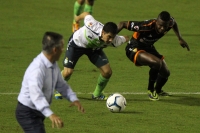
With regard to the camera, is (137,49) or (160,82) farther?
(137,49)

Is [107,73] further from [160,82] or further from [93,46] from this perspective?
[160,82]

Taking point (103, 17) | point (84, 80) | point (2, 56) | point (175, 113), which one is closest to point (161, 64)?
point (175, 113)

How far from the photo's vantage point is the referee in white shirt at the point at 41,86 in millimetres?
8047

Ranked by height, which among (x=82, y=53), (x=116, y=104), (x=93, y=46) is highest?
(x=93, y=46)

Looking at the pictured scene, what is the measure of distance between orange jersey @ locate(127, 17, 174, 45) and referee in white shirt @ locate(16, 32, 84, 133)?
232 inches

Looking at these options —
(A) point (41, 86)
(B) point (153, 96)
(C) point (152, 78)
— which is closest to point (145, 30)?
(C) point (152, 78)

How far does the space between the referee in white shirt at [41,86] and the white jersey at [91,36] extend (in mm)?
4720

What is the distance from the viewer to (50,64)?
836cm

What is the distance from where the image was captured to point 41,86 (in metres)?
8.16

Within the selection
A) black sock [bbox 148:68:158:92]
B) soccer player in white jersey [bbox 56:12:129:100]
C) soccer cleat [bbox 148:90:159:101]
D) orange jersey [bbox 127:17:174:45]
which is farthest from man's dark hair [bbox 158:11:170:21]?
soccer cleat [bbox 148:90:159:101]

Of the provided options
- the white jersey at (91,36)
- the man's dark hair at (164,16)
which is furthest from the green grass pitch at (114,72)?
the man's dark hair at (164,16)

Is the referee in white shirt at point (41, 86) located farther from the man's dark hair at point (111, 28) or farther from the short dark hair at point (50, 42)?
the man's dark hair at point (111, 28)

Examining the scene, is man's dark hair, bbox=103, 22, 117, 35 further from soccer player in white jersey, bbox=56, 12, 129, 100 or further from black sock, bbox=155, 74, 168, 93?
black sock, bbox=155, 74, 168, 93

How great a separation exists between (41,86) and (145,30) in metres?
6.64
